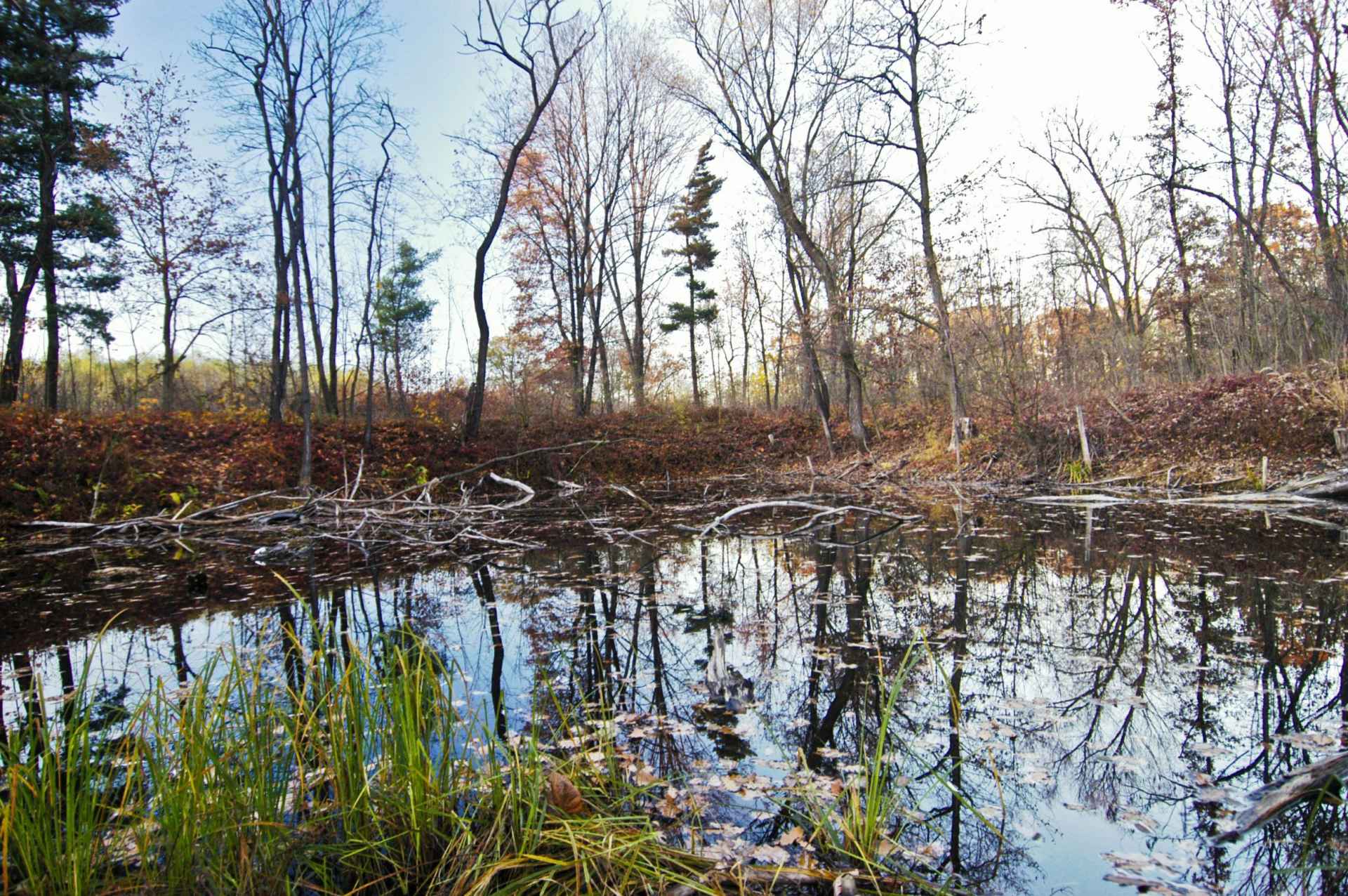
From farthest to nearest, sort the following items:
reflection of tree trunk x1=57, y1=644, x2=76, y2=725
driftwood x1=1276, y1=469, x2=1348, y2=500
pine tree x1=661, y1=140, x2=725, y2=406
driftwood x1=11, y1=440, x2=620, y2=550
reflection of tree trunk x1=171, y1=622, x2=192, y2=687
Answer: pine tree x1=661, y1=140, x2=725, y2=406
driftwood x1=1276, y1=469, x2=1348, y2=500
driftwood x1=11, y1=440, x2=620, y2=550
reflection of tree trunk x1=171, y1=622, x2=192, y2=687
reflection of tree trunk x1=57, y1=644, x2=76, y2=725

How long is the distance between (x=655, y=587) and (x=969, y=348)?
42.3 feet

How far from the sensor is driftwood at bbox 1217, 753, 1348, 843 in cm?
188

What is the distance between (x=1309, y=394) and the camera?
411 inches

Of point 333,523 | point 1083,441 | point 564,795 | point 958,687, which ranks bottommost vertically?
point 958,687

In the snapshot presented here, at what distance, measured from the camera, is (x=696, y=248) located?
2752 centimetres

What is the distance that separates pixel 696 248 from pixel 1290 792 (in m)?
27.6

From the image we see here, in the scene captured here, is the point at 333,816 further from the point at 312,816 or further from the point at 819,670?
the point at 819,670

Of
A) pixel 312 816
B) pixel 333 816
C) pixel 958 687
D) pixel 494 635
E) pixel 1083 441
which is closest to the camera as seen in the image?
pixel 333 816

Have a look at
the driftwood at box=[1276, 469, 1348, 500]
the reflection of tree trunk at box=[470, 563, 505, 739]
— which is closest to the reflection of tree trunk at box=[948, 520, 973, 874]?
the reflection of tree trunk at box=[470, 563, 505, 739]

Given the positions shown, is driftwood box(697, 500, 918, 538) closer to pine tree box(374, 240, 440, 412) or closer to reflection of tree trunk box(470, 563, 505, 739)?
reflection of tree trunk box(470, 563, 505, 739)

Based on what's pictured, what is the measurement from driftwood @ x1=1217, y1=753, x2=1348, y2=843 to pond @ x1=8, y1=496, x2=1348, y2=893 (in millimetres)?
50

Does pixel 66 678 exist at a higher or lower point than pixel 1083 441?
lower

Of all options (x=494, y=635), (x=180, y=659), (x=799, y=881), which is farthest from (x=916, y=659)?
(x=180, y=659)

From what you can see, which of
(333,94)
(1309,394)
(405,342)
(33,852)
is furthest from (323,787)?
(405,342)
